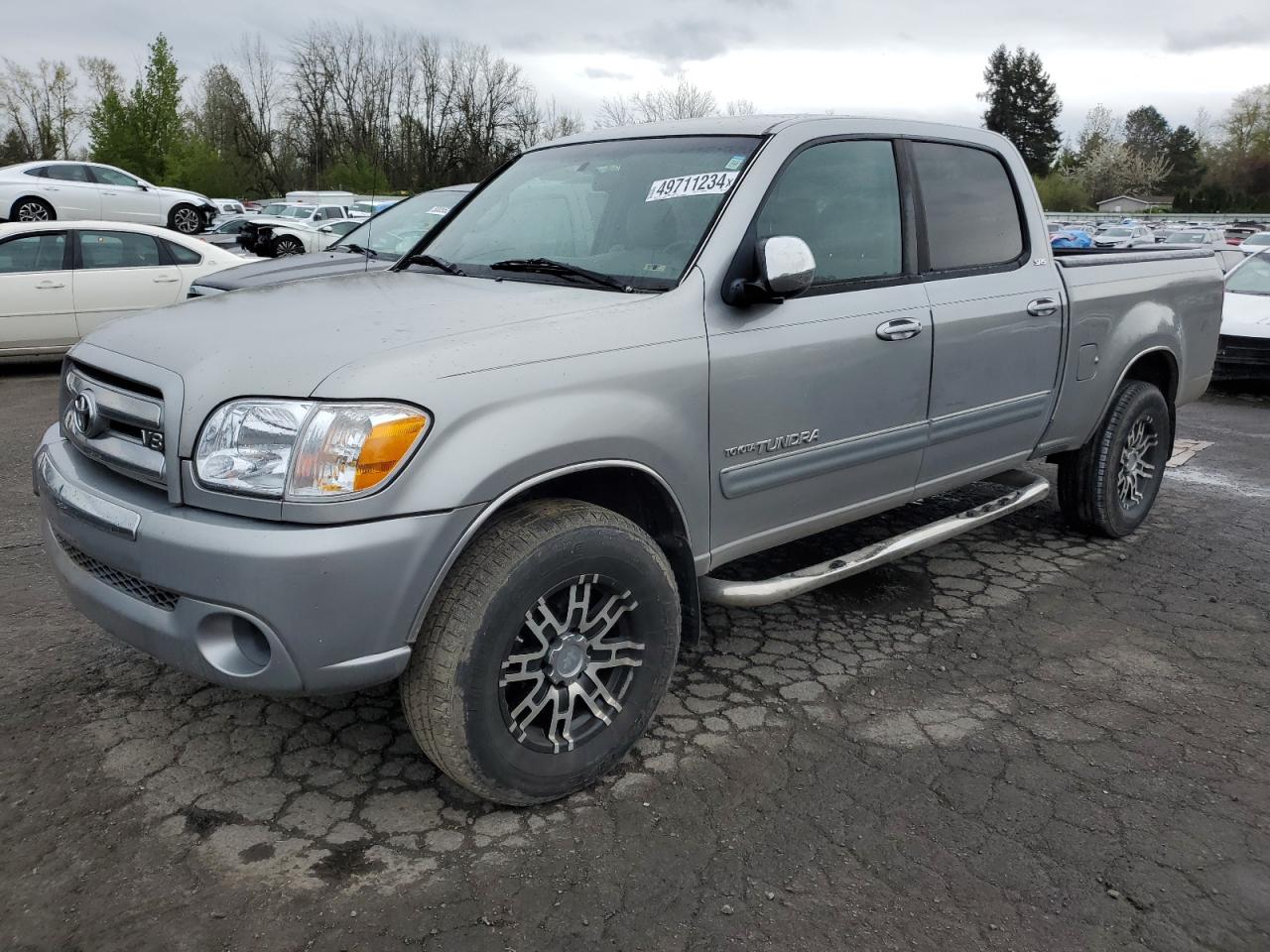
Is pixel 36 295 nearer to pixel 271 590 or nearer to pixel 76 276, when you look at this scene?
pixel 76 276

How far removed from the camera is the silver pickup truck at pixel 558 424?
246 cm

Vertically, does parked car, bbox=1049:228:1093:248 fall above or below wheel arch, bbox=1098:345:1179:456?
above

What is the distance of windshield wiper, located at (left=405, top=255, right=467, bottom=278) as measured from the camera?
3.65 metres

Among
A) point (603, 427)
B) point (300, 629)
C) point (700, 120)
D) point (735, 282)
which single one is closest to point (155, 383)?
point (300, 629)

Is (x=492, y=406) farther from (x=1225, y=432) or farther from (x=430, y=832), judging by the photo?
(x=1225, y=432)

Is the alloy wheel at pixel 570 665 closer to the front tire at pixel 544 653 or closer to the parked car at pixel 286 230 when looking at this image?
the front tire at pixel 544 653

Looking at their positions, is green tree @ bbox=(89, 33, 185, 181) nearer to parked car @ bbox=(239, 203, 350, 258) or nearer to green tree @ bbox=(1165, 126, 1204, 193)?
parked car @ bbox=(239, 203, 350, 258)

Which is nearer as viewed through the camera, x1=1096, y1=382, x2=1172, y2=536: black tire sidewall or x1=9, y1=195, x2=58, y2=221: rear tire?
x1=1096, y1=382, x2=1172, y2=536: black tire sidewall

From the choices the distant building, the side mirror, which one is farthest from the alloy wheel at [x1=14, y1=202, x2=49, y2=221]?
the distant building

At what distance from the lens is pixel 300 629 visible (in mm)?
2398

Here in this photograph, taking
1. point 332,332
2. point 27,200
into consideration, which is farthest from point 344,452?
point 27,200

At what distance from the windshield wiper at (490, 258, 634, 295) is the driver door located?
0.33 m

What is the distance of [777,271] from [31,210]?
2125cm

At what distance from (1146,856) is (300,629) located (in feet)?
7.29
